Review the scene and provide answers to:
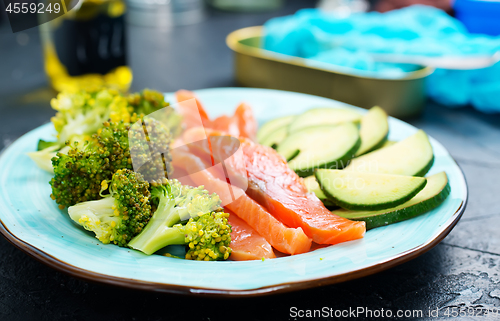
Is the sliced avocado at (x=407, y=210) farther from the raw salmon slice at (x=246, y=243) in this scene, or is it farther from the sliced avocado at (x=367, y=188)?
the raw salmon slice at (x=246, y=243)

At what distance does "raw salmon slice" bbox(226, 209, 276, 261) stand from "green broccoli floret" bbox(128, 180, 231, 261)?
3 centimetres

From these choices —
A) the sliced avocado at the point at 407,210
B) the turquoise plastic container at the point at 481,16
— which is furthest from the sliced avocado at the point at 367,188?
the turquoise plastic container at the point at 481,16

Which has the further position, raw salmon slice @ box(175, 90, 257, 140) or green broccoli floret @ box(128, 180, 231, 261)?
raw salmon slice @ box(175, 90, 257, 140)

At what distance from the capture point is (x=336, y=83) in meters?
2.17

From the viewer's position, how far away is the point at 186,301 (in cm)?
100

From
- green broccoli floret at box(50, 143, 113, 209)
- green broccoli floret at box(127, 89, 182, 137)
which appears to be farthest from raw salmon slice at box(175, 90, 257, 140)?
green broccoli floret at box(50, 143, 113, 209)

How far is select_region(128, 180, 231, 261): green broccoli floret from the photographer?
3.33ft

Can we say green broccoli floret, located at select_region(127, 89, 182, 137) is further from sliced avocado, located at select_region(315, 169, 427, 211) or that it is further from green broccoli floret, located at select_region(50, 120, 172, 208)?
sliced avocado, located at select_region(315, 169, 427, 211)

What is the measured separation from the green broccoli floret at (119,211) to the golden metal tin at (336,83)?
136 centimetres

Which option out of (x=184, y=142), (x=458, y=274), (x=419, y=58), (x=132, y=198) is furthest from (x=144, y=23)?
(x=458, y=274)

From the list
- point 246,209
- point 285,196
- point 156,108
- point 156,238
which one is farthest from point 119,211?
point 156,108

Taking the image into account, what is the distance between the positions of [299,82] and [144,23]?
8.61ft

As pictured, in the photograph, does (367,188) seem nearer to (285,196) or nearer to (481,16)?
(285,196)

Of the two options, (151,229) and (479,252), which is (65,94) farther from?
(479,252)
